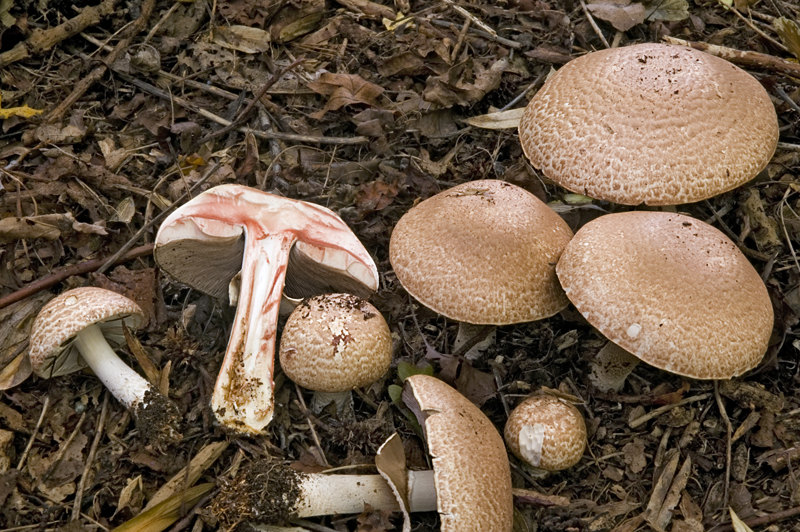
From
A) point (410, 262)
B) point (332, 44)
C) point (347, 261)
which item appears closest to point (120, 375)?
point (347, 261)

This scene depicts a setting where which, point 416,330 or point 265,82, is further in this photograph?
point 265,82

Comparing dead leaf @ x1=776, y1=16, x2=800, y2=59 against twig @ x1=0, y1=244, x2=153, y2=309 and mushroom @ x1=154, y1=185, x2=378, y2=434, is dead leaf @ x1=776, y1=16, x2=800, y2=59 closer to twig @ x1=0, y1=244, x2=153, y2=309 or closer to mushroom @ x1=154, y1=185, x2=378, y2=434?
mushroom @ x1=154, y1=185, x2=378, y2=434

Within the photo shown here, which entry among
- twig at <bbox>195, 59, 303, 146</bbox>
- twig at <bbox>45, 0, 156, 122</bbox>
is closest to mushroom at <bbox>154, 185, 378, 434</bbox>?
twig at <bbox>195, 59, 303, 146</bbox>

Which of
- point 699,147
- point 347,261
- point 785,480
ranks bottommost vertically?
point 785,480

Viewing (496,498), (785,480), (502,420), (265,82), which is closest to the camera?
(496,498)

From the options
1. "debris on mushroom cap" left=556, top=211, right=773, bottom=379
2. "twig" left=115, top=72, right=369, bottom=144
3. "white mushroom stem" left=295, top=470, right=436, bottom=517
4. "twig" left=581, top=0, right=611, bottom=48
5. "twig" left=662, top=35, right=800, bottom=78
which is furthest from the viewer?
"twig" left=581, top=0, right=611, bottom=48

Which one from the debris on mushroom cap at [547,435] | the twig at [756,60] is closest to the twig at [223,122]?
the debris on mushroom cap at [547,435]

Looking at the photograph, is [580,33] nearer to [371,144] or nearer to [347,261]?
[371,144]
